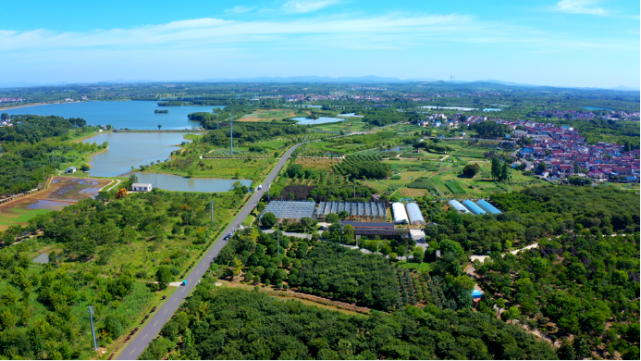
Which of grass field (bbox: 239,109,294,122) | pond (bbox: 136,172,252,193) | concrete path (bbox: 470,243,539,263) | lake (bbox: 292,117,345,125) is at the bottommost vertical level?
concrete path (bbox: 470,243,539,263)

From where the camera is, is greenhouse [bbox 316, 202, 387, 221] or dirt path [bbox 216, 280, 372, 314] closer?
dirt path [bbox 216, 280, 372, 314]

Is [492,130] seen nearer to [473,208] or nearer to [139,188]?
[473,208]

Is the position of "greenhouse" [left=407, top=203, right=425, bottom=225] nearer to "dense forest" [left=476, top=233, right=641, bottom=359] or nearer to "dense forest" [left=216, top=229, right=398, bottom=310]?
"dense forest" [left=476, top=233, right=641, bottom=359]

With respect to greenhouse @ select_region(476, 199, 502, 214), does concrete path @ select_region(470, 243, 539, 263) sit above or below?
below

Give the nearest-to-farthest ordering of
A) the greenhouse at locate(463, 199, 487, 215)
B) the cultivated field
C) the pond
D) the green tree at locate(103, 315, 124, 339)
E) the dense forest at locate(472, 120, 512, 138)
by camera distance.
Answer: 1. the green tree at locate(103, 315, 124, 339)
2. the cultivated field
3. the greenhouse at locate(463, 199, 487, 215)
4. the pond
5. the dense forest at locate(472, 120, 512, 138)

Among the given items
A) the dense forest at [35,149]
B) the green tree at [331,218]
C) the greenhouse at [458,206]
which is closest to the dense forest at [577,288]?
the greenhouse at [458,206]

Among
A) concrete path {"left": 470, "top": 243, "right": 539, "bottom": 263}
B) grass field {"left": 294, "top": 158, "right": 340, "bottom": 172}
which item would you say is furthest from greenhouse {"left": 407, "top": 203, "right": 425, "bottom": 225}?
grass field {"left": 294, "top": 158, "right": 340, "bottom": 172}

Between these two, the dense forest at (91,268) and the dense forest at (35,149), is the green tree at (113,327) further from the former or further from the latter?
the dense forest at (35,149)
